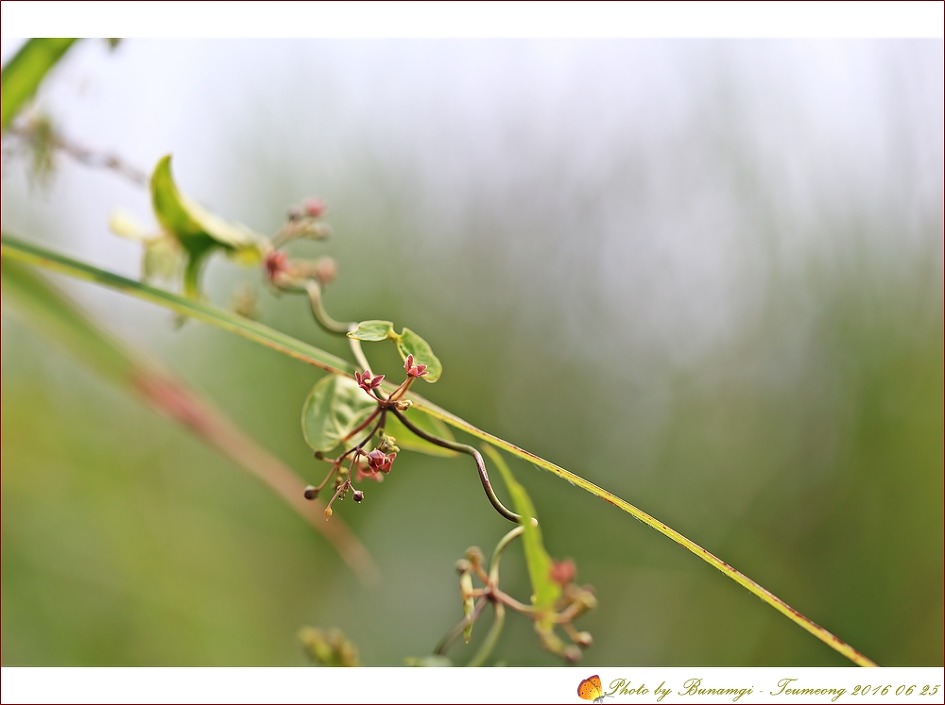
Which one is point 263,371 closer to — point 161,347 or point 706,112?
point 161,347

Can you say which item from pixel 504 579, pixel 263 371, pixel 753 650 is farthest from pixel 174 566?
pixel 753 650

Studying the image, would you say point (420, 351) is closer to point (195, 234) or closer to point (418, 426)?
point (418, 426)

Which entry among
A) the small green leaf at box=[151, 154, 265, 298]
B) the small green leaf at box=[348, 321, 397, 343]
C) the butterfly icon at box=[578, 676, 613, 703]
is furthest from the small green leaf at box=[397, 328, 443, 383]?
the butterfly icon at box=[578, 676, 613, 703]

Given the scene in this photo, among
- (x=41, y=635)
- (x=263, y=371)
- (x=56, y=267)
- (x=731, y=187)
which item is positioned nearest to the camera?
(x=56, y=267)

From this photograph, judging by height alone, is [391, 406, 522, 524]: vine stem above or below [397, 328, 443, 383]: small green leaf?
below

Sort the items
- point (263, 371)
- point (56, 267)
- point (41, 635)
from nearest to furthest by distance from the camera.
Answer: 1. point (56, 267)
2. point (41, 635)
3. point (263, 371)

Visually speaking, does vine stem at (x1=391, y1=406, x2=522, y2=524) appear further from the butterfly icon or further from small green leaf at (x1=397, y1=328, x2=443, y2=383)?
the butterfly icon

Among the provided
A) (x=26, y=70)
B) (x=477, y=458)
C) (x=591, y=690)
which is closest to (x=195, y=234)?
(x=26, y=70)
